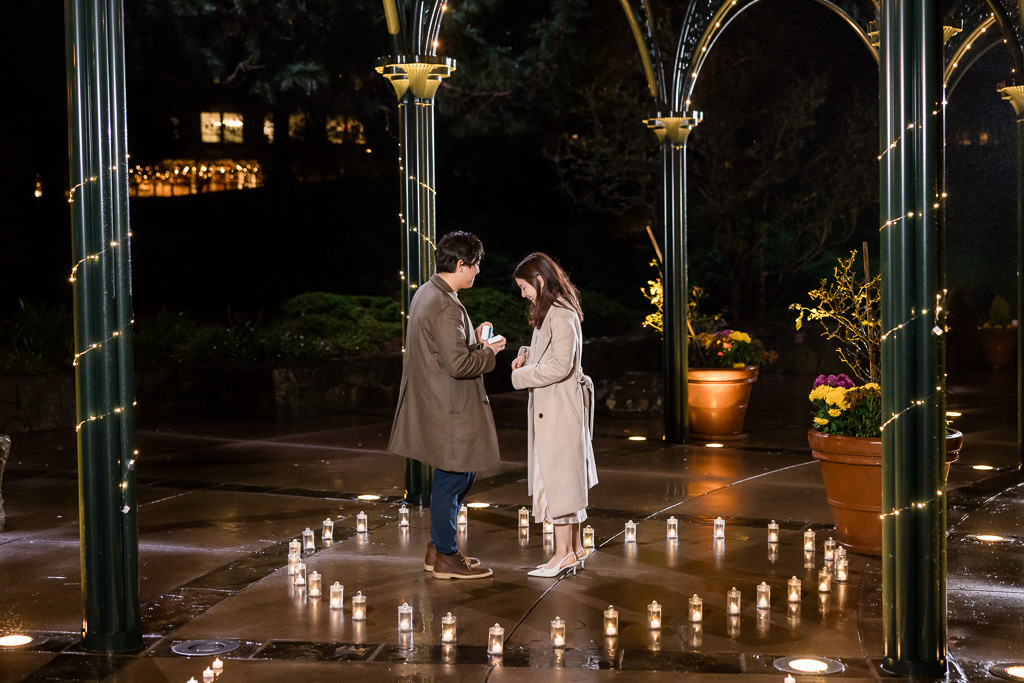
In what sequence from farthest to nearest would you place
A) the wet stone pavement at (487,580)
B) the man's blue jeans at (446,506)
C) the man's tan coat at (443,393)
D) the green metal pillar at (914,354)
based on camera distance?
the man's blue jeans at (446,506) < the man's tan coat at (443,393) < the wet stone pavement at (487,580) < the green metal pillar at (914,354)

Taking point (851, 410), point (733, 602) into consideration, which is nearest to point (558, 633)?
point (733, 602)

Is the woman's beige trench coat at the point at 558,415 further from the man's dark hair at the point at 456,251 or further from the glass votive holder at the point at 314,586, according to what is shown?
the glass votive holder at the point at 314,586

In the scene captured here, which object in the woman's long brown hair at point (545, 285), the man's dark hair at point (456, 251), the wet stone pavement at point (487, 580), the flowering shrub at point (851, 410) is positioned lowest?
the wet stone pavement at point (487, 580)

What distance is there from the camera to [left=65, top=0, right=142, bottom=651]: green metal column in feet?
15.8

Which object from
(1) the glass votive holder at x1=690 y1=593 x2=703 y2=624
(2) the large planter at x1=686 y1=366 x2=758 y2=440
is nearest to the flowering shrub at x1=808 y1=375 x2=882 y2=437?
(1) the glass votive holder at x1=690 y1=593 x2=703 y2=624

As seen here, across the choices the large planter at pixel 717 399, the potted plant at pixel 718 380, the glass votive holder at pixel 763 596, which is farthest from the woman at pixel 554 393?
the large planter at pixel 717 399

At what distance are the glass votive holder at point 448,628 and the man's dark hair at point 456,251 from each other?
1903 mm

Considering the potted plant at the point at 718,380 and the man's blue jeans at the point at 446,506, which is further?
the potted plant at the point at 718,380

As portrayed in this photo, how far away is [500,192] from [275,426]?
38.5 ft

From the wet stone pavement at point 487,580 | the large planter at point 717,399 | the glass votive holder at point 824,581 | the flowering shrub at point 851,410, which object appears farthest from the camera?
the large planter at point 717,399

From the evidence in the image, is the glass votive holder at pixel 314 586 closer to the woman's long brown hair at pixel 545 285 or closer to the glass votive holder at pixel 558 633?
the glass votive holder at pixel 558 633

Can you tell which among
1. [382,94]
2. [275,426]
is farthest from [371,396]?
[382,94]

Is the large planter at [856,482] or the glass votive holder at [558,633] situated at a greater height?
the large planter at [856,482]

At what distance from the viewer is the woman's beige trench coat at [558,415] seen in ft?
19.3
